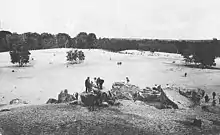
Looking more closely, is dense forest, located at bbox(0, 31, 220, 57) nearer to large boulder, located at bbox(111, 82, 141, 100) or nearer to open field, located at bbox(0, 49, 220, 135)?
open field, located at bbox(0, 49, 220, 135)

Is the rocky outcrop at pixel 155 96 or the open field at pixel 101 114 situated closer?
the open field at pixel 101 114

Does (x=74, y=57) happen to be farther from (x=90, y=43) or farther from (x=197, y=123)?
(x=90, y=43)

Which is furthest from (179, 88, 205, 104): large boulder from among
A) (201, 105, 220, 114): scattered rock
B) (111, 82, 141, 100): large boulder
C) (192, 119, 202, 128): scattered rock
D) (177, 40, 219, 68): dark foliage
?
(177, 40, 219, 68): dark foliage

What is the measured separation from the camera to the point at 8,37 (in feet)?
128

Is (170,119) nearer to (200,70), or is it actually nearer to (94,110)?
(94,110)

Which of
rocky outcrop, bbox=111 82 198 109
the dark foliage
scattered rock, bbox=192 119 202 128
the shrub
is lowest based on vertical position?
scattered rock, bbox=192 119 202 128

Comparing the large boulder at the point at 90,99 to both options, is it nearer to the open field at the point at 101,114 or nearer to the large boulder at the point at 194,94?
the open field at the point at 101,114

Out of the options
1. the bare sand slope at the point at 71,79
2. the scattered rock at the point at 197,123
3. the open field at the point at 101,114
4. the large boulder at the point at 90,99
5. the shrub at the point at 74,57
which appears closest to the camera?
the open field at the point at 101,114

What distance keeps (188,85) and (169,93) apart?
10.8 feet

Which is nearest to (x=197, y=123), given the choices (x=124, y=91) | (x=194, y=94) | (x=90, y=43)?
(x=194, y=94)

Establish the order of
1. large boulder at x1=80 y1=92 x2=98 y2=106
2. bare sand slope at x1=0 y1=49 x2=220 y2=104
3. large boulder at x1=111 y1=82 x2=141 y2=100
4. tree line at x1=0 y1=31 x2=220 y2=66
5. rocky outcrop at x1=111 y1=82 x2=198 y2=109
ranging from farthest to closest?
tree line at x1=0 y1=31 x2=220 y2=66 → bare sand slope at x1=0 y1=49 x2=220 y2=104 → large boulder at x1=111 y1=82 x2=141 y2=100 → rocky outcrop at x1=111 y1=82 x2=198 y2=109 → large boulder at x1=80 y1=92 x2=98 y2=106

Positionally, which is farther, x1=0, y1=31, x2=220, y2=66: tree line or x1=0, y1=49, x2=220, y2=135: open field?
x1=0, y1=31, x2=220, y2=66: tree line

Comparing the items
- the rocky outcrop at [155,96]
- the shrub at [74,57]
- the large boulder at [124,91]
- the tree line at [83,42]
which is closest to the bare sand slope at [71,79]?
the large boulder at [124,91]

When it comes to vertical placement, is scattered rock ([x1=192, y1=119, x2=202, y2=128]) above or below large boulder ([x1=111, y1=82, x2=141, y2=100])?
below
